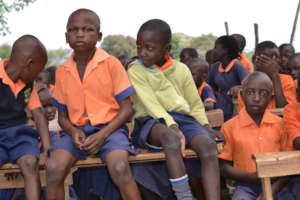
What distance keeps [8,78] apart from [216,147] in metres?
1.62

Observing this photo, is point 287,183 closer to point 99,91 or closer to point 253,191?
point 253,191

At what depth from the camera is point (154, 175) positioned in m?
3.54

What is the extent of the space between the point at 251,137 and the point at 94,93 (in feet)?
3.91

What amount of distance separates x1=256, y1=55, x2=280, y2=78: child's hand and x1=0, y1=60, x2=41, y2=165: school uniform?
237 cm

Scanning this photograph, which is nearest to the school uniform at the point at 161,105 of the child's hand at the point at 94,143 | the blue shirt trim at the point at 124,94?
the blue shirt trim at the point at 124,94

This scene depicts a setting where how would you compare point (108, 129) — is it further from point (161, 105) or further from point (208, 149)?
point (208, 149)

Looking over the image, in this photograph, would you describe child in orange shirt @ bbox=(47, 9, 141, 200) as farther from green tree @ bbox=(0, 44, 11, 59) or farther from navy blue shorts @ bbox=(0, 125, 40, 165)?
green tree @ bbox=(0, 44, 11, 59)

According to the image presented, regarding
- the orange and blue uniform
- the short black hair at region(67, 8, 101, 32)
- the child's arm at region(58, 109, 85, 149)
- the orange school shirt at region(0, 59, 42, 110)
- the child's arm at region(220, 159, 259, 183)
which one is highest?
the short black hair at region(67, 8, 101, 32)

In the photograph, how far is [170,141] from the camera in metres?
2.96

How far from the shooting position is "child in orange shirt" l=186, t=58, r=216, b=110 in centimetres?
514

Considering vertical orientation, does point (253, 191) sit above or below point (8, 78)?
below

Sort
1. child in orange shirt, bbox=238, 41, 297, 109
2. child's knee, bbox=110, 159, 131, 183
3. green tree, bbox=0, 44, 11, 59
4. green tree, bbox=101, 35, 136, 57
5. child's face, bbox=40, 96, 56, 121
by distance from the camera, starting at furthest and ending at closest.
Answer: green tree, bbox=0, 44, 11, 59 → green tree, bbox=101, 35, 136, 57 → child in orange shirt, bbox=238, 41, 297, 109 → child's face, bbox=40, 96, 56, 121 → child's knee, bbox=110, 159, 131, 183

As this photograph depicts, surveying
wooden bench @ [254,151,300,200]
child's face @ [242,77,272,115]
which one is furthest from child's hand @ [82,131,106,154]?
child's face @ [242,77,272,115]

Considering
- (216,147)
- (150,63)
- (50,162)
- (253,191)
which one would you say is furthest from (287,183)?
(50,162)
